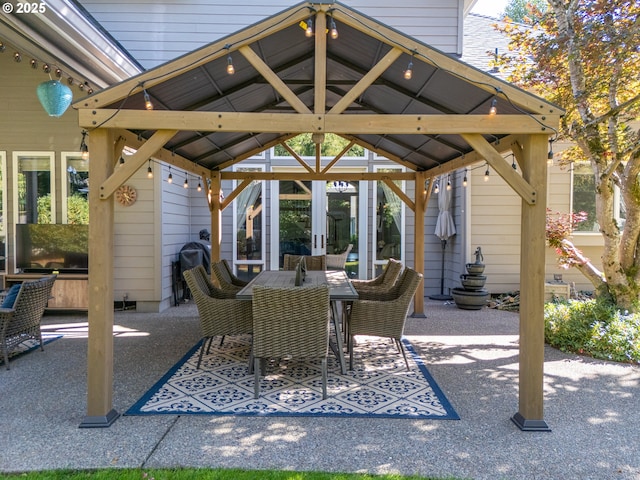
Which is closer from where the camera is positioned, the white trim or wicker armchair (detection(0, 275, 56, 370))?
wicker armchair (detection(0, 275, 56, 370))

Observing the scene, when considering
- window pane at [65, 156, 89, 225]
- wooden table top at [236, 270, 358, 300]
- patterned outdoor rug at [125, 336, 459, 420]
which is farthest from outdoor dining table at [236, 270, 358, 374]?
window pane at [65, 156, 89, 225]

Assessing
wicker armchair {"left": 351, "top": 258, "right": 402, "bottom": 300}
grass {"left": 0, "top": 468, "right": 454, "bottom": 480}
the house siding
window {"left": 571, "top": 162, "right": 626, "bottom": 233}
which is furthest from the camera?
window {"left": 571, "top": 162, "right": 626, "bottom": 233}

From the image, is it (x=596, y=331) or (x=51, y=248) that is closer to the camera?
(x=596, y=331)

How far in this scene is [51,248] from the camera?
6855 mm

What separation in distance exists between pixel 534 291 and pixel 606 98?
415 centimetres

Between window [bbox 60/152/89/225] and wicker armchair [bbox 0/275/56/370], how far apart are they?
248cm

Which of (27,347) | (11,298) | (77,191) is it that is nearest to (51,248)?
(77,191)

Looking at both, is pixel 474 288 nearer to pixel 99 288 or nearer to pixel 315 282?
pixel 315 282

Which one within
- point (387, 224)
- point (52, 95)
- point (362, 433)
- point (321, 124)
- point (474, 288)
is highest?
point (52, 95)

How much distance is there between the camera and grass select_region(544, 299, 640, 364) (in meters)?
4.93

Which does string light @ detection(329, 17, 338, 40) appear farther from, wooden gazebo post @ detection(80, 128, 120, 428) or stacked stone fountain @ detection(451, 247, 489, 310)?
stacked stone fountain @ detection(451, 247, 489, 310)

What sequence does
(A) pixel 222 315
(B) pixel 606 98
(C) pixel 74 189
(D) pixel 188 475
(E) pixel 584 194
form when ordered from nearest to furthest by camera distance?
(D) pixel 188 475 < (A) pixel 222 315 < (B) pixel 606 98 < (C) pixel 74 189 < (E) pixel 584 194

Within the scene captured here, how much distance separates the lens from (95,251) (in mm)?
3223

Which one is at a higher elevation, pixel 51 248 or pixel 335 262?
pixel 51 248
